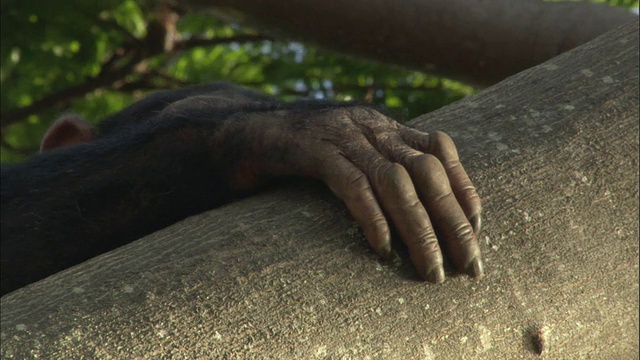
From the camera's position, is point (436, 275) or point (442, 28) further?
point (442, 28)

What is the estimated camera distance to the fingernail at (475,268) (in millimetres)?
1806

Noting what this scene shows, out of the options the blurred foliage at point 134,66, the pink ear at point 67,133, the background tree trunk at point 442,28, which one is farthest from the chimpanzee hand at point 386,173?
the blurred foliage at point 134,66

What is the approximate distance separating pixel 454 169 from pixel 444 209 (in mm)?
100

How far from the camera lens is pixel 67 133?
12.1 feet

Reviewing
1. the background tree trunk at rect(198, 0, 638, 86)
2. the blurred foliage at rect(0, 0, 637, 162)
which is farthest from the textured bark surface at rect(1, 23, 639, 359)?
the blurred foliage at rect(0, 0, 637, 162)

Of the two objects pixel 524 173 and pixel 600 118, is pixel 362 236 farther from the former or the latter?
pixel 600 118

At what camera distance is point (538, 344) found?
5.90 feet

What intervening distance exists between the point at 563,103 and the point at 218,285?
96 cm

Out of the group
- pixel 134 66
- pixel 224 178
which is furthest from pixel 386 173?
pixel 134 66

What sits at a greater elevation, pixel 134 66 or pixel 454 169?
pixel 454 169

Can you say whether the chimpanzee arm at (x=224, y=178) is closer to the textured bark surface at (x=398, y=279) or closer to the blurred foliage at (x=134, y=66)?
the textured bark surface at (x=398, y=279)

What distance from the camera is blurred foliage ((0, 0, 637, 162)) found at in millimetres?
4457

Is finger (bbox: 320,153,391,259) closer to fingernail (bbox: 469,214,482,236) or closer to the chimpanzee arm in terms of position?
the chimpanzee arm

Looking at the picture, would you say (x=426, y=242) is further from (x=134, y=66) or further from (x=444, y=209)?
(x=134, y=66)
